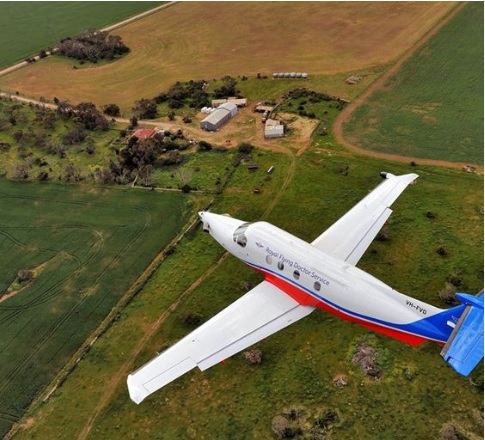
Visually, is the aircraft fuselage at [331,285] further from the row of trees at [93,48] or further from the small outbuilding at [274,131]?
the row of trees at [93,48]

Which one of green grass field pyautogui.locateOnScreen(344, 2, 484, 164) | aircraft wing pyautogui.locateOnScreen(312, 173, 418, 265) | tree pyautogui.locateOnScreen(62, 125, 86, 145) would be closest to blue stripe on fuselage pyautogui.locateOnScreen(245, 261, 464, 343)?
aircraft wing pyautogui.locateOnScreen(312, 173, 418, 265)

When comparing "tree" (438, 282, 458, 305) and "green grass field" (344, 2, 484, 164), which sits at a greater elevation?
"green grass field" (344, 2, 484, 164)

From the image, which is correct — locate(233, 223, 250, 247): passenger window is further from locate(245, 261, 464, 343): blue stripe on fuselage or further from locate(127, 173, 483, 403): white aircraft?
locate(245, 261, 464, 343): blue stripe on fuselage

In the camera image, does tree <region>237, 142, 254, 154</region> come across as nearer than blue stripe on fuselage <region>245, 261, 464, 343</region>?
No

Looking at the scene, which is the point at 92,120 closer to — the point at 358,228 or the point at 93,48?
the point at 93,48

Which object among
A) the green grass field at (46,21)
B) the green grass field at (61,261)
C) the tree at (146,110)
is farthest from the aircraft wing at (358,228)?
the green grass field at (46,21)

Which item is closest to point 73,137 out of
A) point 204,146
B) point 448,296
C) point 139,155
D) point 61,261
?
point 139,155

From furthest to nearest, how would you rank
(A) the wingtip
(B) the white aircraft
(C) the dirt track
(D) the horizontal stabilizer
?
1. (C) the dirt track
2. (B) the white aircraft
3. (A) the wingtip
4. (D) the horizontal stabilizer
